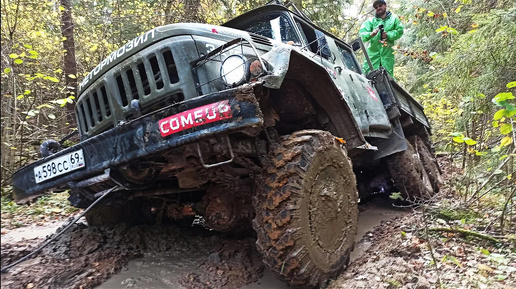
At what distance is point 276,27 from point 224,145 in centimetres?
222

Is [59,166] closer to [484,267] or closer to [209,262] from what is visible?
[209,262]

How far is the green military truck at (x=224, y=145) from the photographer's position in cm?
226

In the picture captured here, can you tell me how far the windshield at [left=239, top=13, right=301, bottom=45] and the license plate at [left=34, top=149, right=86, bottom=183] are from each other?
2.36 meters

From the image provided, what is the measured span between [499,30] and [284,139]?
3.29 m

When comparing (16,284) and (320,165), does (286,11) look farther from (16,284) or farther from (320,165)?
(16,284)

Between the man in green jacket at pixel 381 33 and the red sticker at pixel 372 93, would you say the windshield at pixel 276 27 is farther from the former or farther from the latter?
the man in green jacket at pixel 381 33

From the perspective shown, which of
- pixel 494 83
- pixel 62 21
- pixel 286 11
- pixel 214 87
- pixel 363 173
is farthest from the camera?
pixel 62 21

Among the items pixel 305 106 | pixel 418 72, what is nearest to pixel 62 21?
pixel 305 106

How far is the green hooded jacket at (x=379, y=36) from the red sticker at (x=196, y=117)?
4315 mm

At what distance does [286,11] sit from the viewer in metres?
4.01

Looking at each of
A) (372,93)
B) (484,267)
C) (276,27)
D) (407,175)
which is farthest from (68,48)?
(484,267)

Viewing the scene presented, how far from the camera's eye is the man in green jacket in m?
6.00

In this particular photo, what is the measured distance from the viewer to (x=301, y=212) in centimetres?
244

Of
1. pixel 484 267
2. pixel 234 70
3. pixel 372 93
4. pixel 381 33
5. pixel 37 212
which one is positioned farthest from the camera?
pixel 381 33
